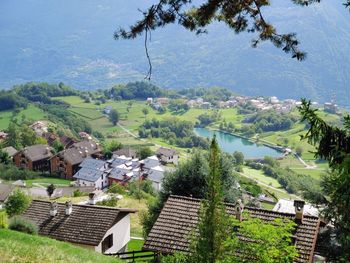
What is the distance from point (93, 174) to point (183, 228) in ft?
210

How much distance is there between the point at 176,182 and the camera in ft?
80.2

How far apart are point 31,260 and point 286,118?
142 meters

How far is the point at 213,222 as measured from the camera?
9531mm

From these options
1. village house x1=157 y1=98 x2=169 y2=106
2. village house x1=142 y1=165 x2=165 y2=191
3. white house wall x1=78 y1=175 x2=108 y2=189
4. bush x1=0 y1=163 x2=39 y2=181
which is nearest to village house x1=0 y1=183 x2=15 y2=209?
bush x1=0 y1=163 x2=39 y2=181

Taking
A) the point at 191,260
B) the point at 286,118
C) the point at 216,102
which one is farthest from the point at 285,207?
the point at 216,102

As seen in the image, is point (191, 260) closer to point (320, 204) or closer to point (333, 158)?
point (333, 158)

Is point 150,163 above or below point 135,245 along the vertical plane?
below

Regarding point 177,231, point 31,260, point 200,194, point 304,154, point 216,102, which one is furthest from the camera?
point 216,102

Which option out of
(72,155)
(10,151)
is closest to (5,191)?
(72,155)

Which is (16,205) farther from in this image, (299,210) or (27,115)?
(27,115)

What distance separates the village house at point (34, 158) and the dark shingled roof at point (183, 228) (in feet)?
223

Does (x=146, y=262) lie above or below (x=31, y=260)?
below

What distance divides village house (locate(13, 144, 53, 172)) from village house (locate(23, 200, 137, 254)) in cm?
A: 6167

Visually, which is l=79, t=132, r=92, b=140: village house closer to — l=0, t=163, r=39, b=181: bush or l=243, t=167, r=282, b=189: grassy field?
l=0, t=163, r=39, b=181: bush
